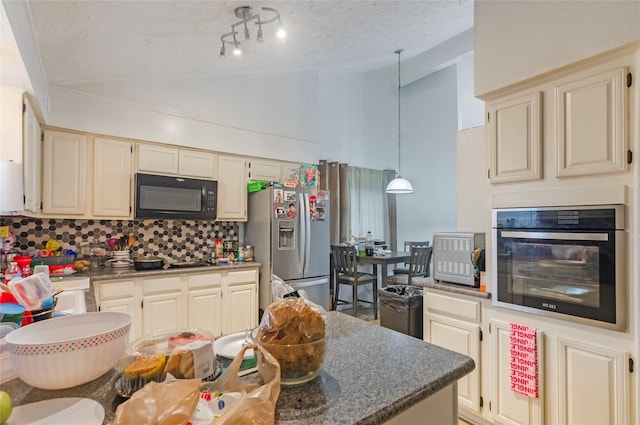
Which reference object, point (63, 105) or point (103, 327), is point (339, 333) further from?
point (63, 105)

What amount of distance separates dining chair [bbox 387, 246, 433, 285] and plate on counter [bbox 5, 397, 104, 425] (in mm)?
4357

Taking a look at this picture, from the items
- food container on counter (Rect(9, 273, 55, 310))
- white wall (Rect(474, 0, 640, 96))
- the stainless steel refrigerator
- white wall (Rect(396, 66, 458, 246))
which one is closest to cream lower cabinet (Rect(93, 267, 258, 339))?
the stainless steel refrigerator

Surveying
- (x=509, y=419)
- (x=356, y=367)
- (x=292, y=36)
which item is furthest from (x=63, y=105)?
(x=509, y=419)

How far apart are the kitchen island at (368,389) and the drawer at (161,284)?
2.21m

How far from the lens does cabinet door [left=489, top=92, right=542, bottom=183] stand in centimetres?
194

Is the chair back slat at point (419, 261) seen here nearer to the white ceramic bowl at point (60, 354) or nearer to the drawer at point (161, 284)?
the drawer at point (161, 284)

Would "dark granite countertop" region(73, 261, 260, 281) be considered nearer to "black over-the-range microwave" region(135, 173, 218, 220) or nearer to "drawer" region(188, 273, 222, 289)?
"drawer" region(188, 273, 222, 289)

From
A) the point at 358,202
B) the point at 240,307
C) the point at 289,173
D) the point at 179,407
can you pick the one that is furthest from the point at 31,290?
the point at 358,202

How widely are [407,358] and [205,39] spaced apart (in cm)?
270

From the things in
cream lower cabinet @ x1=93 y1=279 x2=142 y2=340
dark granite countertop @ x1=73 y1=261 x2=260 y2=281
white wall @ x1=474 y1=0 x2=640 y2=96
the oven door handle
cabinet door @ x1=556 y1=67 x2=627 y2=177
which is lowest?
cream lower cabinet @ x1=93 y1=279 x2=142 y2=340

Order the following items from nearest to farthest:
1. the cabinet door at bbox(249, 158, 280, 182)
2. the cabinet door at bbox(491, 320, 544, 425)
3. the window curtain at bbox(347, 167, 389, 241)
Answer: the cabinet door at bbox(491, 320, 544, 425)
the cabinet door at bbox(249, 158, 280, 182)
the window curtain at bbox(347, 167, 389, 241)

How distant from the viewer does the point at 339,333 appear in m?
1.30

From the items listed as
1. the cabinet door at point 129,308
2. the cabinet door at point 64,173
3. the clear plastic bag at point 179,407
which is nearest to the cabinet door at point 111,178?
the cabinet door at point 64,173

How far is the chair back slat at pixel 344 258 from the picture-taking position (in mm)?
4660
